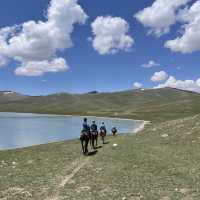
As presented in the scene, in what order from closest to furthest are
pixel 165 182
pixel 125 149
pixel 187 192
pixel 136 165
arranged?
pixel 187 192 → pixel 165 182 → pixel 136 165 → pixel 125 149

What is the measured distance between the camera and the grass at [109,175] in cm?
1955

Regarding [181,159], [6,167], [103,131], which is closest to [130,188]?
[181,159]

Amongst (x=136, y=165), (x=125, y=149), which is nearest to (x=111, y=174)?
(x=136, y=165)

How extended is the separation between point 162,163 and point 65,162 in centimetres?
782

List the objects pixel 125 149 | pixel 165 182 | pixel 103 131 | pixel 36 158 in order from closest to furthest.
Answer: pixel 165 182 < pixel 36 158 < pixel 125 149 < pixel 103 131

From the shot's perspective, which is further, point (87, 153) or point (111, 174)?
point (87, 153)

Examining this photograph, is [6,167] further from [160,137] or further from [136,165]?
[160,137]

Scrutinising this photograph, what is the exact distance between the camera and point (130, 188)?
2039 cm

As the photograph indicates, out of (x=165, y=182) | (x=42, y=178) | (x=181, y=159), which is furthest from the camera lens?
(x=181, y=159)

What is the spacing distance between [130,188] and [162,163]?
25.2ft

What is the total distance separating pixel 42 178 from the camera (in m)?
23.8

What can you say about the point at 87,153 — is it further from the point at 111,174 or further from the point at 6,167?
the point at 111,174

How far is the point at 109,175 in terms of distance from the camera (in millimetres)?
23797

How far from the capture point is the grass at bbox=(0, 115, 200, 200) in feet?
64.1
